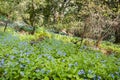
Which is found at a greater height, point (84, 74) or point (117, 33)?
point (84, 74)

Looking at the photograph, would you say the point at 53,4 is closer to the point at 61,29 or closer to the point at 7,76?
the point at 61,29

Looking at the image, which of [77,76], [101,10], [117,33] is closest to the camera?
[77,76]

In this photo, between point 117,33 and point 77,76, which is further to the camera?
point 117,33

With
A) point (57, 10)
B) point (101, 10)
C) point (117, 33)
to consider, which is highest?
point (101, 10)

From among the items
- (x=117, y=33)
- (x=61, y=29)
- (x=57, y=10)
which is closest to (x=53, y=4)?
(x=57, y=10)

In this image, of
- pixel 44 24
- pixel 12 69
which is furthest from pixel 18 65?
pixel 44 24

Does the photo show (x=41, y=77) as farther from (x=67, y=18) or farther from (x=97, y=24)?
(x=67, y=18)

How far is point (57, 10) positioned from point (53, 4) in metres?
1.65

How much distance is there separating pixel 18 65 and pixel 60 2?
21.9 metres

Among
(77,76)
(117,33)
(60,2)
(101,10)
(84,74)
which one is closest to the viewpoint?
(77,76)

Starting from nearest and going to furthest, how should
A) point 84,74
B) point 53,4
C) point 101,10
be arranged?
1. point 84,74
2. point 101,10
3. point 53,4

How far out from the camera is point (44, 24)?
74.8 ft

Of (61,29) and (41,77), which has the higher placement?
(41,77)

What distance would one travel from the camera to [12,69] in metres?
5.20
